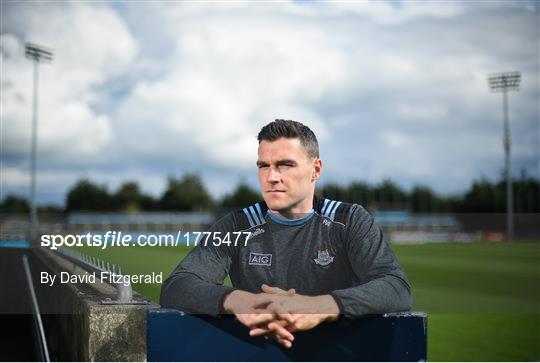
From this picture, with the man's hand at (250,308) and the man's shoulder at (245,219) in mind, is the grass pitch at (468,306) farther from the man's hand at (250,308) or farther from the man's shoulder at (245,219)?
the man's hand at (250,308)

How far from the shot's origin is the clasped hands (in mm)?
2393

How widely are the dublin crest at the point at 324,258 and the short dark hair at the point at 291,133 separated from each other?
1.28 ft

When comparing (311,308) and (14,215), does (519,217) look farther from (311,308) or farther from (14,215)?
(311,308)

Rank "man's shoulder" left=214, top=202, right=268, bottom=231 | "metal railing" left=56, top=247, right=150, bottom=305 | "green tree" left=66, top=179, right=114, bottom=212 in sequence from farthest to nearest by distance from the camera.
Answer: "green tree" left=66, top=179, right=114, bottom=212, "metal railing" left=56, top=247, right=150, bottom=305, "man's shoulder" left=214, top=202, right=268, bottom=231

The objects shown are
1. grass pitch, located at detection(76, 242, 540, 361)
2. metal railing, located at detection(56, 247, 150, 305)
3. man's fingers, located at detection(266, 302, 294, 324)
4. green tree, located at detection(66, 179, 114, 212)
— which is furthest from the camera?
green tree, located at detection(66, 179, 114, 212)

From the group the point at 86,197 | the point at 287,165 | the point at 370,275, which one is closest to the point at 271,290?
the point at 370,275

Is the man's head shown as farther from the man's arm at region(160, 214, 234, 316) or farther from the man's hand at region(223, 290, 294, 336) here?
the man's hand at region(223, 290, 294, 336)

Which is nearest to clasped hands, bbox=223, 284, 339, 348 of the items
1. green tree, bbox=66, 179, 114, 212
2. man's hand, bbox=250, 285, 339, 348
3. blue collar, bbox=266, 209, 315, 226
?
man's hand, bbox=250, 285, 339, 348

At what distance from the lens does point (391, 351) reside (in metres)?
2.60

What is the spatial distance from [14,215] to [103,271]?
3.48 m

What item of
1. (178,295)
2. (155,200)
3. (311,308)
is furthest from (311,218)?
(155,200)

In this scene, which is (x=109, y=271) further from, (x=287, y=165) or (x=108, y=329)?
(x=287, y=165)

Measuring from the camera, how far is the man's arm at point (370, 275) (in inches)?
95.7

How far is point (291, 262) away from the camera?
2.66 meters
